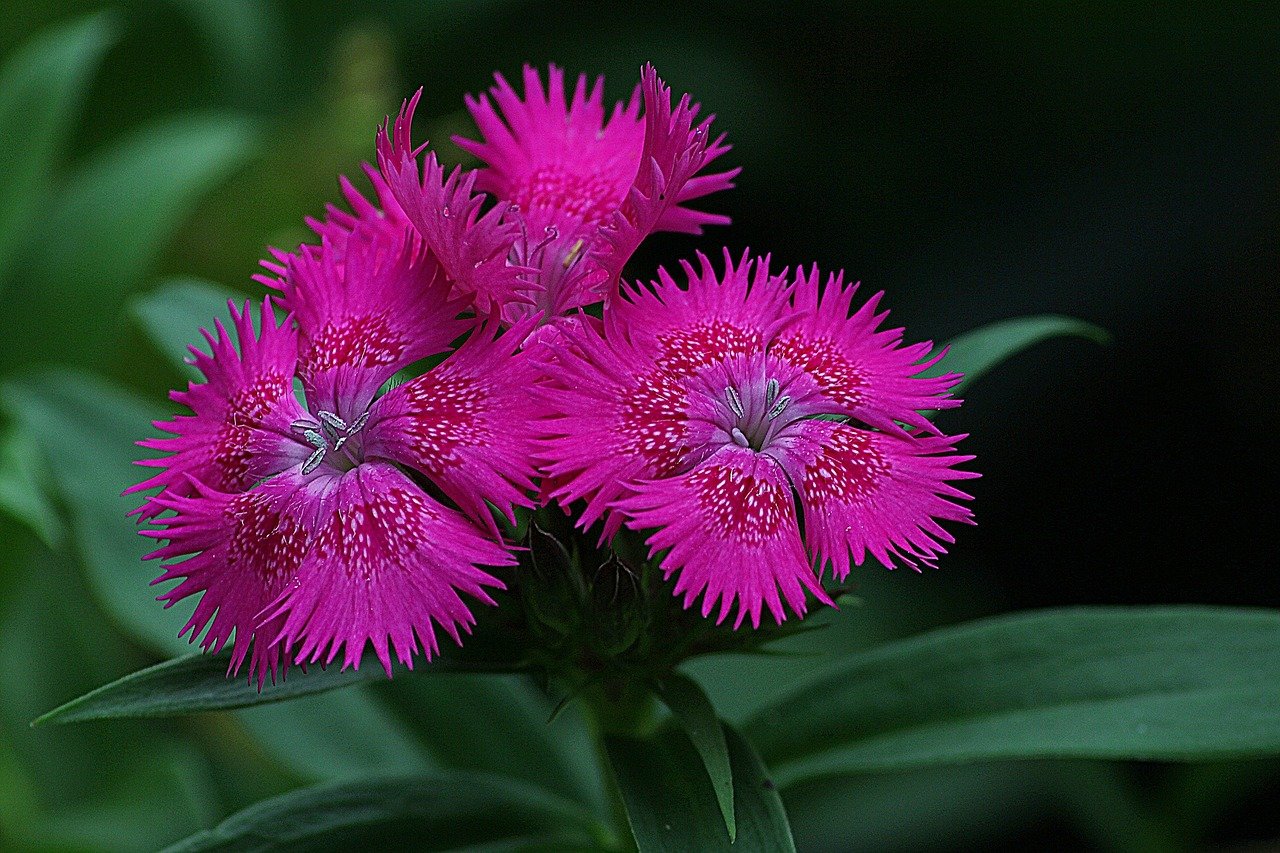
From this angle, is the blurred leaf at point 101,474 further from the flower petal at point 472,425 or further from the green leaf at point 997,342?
the green leaf at point 997,342

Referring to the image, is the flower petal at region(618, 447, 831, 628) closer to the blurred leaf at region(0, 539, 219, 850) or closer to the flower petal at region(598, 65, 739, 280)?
the flower petal at region(598, 65, 739, 280)

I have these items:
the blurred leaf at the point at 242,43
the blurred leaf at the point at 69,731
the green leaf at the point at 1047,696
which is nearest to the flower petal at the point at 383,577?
the green leaf at the point at 1047,696

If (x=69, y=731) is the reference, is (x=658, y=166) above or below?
above

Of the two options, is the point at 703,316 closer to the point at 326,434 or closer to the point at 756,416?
the point at 756,416

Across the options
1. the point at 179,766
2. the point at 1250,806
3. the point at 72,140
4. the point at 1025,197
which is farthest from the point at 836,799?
the point at 72,140

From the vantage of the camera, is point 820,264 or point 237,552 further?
point 820,264

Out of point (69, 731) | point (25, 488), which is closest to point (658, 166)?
point (25, 488)

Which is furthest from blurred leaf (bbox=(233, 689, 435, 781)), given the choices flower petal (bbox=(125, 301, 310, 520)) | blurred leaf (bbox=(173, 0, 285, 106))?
blurred leaf (bbox=(173, 0, 285, 106))
